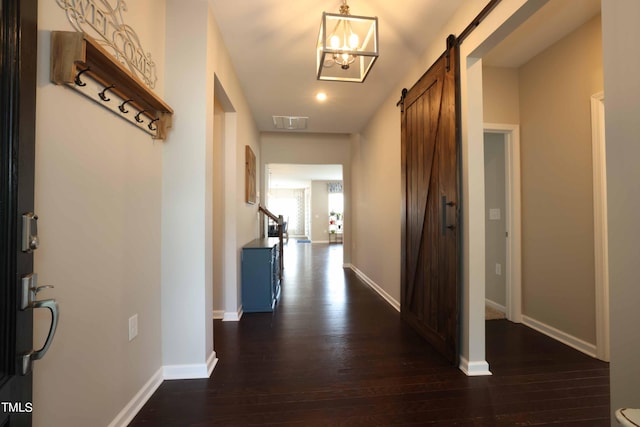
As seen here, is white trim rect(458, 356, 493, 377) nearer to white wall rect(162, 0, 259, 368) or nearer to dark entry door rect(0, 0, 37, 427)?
white wall rect(162, 0, 259, 368)

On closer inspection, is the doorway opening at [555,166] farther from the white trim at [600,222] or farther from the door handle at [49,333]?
the door handle at [49,333]

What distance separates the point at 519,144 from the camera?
9.12 ft

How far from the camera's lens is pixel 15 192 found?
0.67 metres

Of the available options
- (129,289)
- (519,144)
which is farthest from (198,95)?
(519,144)

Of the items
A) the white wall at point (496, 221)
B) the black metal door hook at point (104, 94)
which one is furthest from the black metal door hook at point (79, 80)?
the white wall at point (496, 221)

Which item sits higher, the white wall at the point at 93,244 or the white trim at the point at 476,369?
the white wall at the point at 93,244

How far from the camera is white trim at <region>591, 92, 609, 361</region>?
81.2 inches

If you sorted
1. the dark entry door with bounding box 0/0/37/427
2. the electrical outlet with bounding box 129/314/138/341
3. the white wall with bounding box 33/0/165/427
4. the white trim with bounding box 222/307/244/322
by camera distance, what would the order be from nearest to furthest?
the dark entry door with bounding box 0/0/37/427
the white wall with bounding box 33/0/165/427
the electrical outlet with bounding box 129/314/138/341
the white trim with bounding box 222/307/244/322

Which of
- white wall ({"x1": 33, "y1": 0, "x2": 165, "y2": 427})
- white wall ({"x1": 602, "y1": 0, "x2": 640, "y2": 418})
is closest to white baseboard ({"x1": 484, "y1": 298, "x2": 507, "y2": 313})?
white wall ({"x1": 602, "y1": 0, "x2": 640, "y2": 418})

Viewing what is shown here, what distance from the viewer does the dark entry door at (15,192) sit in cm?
65

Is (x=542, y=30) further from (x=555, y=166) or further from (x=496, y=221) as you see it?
(x=496, y=221)

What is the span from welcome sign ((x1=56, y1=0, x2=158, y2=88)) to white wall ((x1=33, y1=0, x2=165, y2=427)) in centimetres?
6

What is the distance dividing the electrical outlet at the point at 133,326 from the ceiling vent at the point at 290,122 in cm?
329

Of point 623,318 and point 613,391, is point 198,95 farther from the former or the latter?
point 613,391
